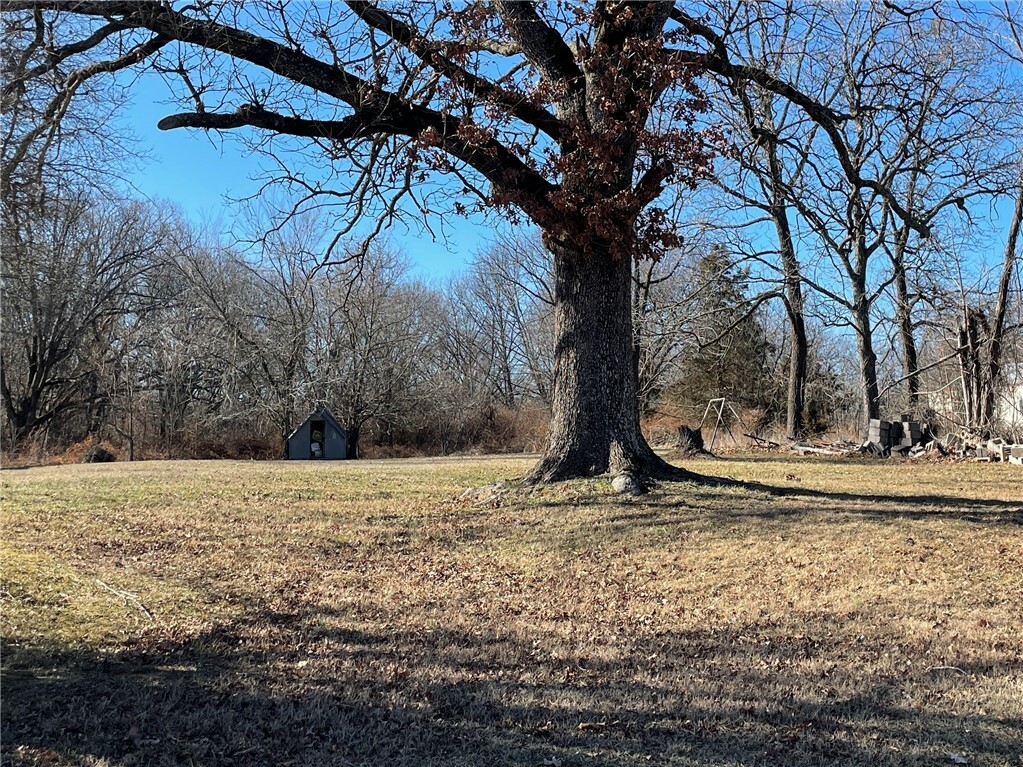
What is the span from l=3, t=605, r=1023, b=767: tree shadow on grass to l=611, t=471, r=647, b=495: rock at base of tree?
407cm

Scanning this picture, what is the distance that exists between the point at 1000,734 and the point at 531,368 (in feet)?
117

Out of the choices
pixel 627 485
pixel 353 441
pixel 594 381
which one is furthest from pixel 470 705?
pixel 353 441

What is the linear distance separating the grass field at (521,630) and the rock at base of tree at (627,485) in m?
0.12

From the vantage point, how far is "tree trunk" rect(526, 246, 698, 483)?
9.95m

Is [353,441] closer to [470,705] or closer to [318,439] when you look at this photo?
[318,439]

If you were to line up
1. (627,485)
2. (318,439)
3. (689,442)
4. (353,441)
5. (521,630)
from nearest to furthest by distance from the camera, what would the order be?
(521,630) < (627,485) < (689,442) < (318,439) < (353,441)

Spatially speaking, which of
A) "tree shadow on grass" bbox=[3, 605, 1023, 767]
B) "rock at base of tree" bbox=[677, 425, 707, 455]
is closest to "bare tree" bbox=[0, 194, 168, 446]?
"rock at base of tree" bbox=[677, 425, 707, 455]

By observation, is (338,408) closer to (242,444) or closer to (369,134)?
(242,444)

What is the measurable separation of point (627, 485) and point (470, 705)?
18.1 feet

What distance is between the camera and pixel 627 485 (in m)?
9.41

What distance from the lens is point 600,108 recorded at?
30.7 feet

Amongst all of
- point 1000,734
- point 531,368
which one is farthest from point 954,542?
point 531,368

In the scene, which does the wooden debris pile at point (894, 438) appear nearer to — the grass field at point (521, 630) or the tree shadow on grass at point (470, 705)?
the grass field at point (521, 630)

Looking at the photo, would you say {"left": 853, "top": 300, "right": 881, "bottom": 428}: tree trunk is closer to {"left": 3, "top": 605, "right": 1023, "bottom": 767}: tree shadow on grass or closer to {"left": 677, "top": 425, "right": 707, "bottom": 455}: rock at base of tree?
{"left": 677, "top": 425, "right": 707, "bottom": 455}: rock at base of tree
